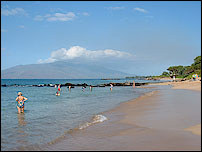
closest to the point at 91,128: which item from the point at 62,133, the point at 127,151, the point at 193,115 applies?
the point at 62,133

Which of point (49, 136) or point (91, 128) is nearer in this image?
point (49, 136)

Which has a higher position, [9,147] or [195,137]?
[195,137]

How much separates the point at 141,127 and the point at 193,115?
366 cm

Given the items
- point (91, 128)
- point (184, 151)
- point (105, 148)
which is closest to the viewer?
point (184, 151)

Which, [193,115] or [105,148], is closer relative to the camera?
[105,148]

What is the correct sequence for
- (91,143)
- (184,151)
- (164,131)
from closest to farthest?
(184,151) < (91,143) < (164,131)

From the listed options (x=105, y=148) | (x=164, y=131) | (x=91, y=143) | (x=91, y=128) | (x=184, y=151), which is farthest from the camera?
(x=91, y=128)

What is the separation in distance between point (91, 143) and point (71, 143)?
0.93 meters

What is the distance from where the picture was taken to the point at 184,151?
6.39 meters

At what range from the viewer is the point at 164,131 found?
8.80 meters

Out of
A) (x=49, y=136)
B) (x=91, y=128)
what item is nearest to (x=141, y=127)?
(x=91, y=128)

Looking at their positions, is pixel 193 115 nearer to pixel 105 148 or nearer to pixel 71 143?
pixel 105 148

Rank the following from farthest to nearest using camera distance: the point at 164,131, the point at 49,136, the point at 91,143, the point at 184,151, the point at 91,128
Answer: the point at 91,128 → the point at 49,136 → the point at 164,131 → the point at 91,143 → the point at 184,151

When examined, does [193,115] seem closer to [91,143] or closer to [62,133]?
[91,143]
